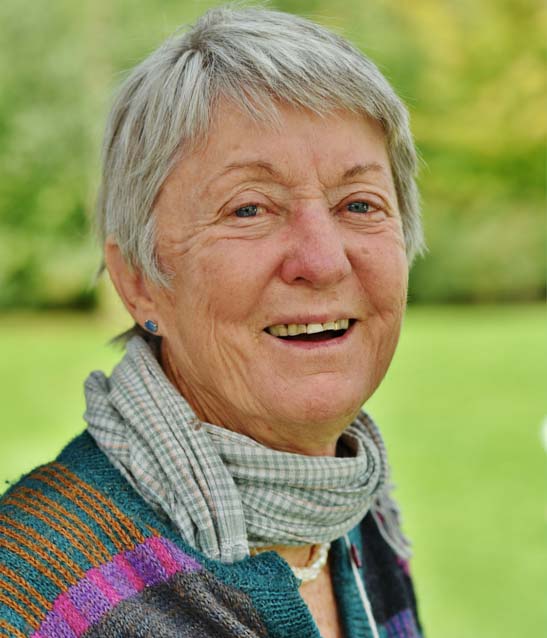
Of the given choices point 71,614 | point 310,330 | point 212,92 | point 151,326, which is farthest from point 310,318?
point 71,614

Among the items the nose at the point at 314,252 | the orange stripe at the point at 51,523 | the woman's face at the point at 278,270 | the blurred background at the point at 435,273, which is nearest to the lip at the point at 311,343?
the woman's face at the point at 278,270

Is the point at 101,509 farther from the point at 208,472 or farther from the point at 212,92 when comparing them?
the point at 212,92

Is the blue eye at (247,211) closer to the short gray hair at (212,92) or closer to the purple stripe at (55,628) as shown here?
the short gray hair at (212,92)

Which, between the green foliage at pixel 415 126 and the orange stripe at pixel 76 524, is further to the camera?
the green foliage at pixel 415 126

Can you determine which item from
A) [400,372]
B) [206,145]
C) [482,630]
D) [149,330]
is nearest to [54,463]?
[149,330]

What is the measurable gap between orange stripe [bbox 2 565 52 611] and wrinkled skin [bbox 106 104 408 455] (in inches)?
19.1

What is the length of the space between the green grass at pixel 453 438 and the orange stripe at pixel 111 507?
4.30 m

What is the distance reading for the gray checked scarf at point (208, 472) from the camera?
1666 millimetres

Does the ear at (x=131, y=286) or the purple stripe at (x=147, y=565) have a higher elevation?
the ear at (x=131, y=286)

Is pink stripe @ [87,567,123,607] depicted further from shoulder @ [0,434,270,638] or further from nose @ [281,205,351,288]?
nose @ [281,205,351,288]

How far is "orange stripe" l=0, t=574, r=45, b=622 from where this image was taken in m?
1.51

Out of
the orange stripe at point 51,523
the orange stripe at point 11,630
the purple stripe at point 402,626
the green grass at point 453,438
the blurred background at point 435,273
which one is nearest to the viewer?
the orange stripe at point 11,630

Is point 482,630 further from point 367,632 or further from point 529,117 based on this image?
point 529,117

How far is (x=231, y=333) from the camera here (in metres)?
1.72
